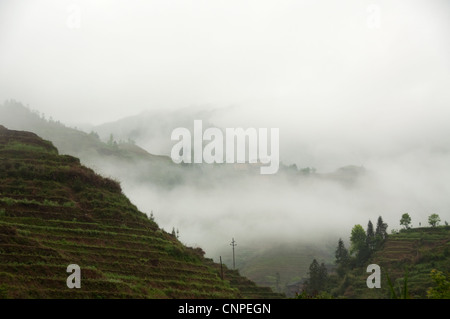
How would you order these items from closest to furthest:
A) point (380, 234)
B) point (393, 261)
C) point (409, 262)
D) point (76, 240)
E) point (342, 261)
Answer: point (76, 240) → point (409, 262) → point (393, 261) → point (342, 261) → point (380, 234)

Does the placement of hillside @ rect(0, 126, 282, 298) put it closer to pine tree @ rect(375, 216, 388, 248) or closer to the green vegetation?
the green vegetation

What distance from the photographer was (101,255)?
47.5 metres

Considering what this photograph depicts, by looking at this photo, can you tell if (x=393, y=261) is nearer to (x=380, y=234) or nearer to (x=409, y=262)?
(x=409, y=262)

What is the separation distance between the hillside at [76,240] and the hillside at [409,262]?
180 feet

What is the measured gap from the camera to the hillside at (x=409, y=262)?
97.8 m

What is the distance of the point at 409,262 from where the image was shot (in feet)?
369

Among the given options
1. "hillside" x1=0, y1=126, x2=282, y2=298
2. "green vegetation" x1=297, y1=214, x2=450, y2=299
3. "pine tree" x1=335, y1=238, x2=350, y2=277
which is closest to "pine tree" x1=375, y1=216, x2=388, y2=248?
"green vegetation" x1=297, y1=214, x2=450, y2=299

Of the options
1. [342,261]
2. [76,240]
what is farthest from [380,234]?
[76,240]

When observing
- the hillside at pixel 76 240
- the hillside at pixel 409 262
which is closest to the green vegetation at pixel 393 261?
the hillside at pixel 409 262

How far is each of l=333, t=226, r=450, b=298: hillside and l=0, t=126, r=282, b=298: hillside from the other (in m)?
55.0

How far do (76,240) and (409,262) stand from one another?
9211 cm

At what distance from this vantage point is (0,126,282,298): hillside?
3747 cm
